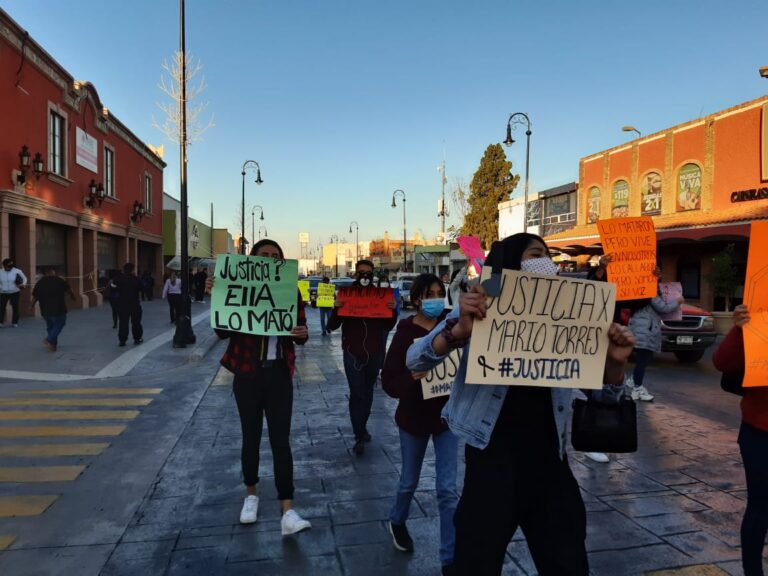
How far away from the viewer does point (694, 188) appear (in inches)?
944

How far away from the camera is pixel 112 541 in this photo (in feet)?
12.7

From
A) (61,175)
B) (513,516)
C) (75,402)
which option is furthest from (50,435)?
(61,175)

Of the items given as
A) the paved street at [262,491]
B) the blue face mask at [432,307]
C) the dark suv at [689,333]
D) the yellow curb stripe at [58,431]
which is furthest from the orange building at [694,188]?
the yellow curb stripe at [58,431]

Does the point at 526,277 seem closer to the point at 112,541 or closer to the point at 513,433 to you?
the point at 513,433

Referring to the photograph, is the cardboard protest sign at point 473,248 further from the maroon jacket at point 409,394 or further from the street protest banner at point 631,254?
the street protest banner at point 631,254

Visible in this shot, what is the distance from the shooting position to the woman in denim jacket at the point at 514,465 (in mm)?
2318

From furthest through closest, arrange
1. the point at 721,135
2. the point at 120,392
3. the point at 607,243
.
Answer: the point at 721,135, the point at 120,392, the point at 607,243

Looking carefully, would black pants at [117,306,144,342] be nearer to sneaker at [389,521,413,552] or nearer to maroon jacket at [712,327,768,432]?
sneaker at [389,521,413,552]

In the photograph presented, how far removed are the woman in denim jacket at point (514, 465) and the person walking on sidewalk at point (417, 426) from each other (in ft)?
3.16

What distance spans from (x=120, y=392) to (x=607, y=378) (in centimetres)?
826

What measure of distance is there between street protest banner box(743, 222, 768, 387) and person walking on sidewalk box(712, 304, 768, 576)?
48mm

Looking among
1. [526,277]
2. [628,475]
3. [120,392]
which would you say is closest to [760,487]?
[526,277]

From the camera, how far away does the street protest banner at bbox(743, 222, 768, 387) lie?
276 cm

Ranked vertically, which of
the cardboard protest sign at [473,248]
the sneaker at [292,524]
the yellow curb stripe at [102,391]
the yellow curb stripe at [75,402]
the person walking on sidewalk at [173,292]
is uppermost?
the cardboard protest sign at [473,248]
